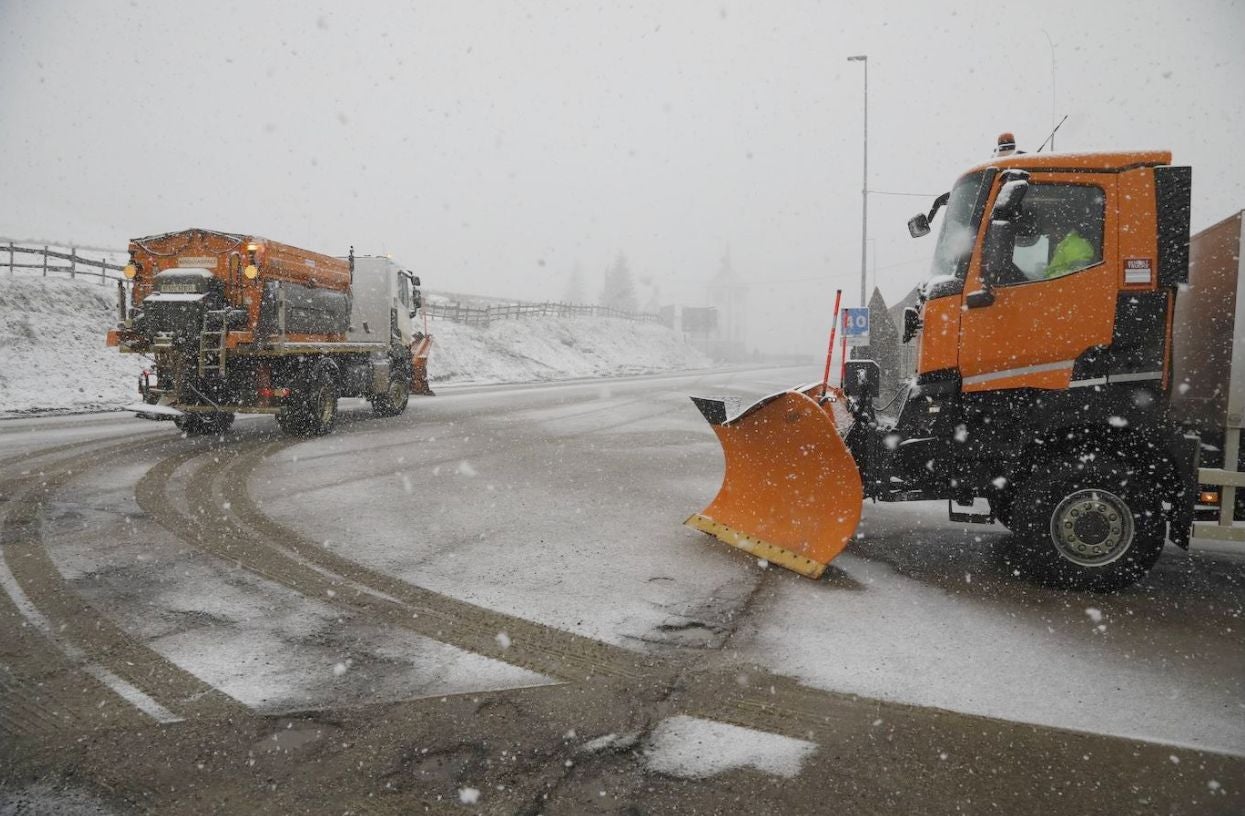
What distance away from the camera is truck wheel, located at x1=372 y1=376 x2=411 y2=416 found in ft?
46.7

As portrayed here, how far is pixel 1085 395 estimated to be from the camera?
444 centimetres

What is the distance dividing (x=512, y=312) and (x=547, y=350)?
607cm

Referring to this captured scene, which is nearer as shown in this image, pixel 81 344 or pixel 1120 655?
pixel 1120 655

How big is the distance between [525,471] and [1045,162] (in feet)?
19.6

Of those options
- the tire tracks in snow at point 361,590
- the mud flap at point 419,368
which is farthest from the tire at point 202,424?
the mud flap at point 419,368

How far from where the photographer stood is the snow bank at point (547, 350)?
3269 centimetres

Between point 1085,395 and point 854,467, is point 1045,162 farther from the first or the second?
point 854,467

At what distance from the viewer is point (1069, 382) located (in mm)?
4492

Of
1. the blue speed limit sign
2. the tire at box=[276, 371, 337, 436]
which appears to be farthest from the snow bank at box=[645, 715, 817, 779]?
the blue speed limit sign

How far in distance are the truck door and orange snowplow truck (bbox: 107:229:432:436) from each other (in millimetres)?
9328

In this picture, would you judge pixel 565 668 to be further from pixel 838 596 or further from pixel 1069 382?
pixel 1069 382

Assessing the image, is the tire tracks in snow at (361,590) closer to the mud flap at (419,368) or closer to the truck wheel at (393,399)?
the truck wheel at (393,399)

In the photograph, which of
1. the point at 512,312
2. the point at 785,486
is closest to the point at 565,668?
the point at 785,486

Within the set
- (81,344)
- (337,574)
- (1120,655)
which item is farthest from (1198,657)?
(81,344)
